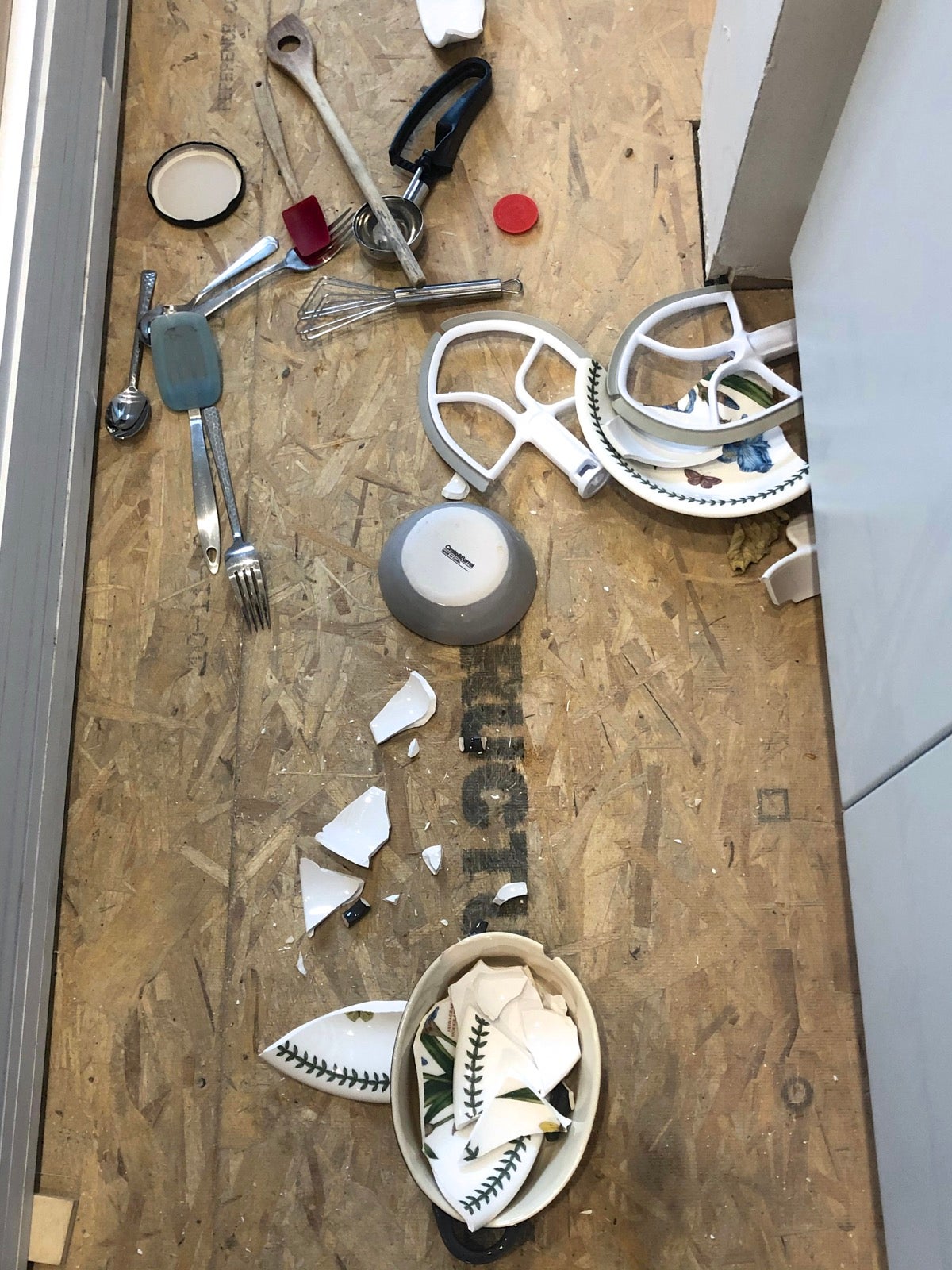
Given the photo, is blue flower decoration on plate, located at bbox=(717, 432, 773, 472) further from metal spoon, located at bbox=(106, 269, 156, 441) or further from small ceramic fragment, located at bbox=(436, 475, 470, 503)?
metal spoon, located at bbox=(106, 269, 156, 441)

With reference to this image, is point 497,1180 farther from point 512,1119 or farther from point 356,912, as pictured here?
point 356,912

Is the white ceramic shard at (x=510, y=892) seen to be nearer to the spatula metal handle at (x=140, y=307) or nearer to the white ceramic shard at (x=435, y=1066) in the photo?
the white ceramic shard at (x=435, y=1066)

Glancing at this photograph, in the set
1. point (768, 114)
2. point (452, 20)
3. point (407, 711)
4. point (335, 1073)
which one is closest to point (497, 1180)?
point (335, 1073)

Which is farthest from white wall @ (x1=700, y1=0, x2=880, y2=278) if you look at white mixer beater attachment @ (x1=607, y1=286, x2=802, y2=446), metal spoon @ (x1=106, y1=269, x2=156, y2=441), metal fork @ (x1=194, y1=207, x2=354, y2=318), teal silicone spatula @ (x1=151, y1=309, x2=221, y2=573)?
metal spoon @ (x1=106, y1=269, x2=156, y2=441)

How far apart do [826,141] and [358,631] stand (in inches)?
31.7

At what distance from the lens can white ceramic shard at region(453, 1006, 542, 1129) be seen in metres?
0.97

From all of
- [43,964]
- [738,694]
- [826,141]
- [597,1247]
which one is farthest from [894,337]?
[43,964]

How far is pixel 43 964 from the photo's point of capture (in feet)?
3.70

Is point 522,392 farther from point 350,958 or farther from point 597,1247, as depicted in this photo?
point 597,1247

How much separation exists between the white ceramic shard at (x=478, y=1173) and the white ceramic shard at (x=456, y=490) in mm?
760

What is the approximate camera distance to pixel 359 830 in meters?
1.17

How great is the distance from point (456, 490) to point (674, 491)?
288 mm

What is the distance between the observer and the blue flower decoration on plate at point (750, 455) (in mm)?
1249

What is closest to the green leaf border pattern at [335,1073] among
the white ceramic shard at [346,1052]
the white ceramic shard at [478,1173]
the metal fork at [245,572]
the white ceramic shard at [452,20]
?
the white ceramic shard at [346,1052]
